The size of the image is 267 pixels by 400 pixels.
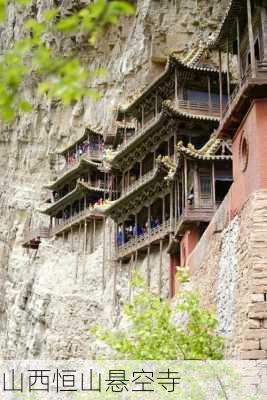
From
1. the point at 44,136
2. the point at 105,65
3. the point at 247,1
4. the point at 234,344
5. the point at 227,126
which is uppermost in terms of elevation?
the point at 105,65

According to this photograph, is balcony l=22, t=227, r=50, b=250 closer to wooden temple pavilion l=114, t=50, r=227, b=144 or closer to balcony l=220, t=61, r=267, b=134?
wooden temple pavilion l=114, t=50, r=227, b=144

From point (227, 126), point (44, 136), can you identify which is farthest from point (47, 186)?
point (227, 126)

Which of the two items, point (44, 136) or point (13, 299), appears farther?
point (44, 136)

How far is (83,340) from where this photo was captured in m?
30.9

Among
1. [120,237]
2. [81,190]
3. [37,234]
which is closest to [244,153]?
[120,237]

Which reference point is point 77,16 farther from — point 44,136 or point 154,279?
point 44,136

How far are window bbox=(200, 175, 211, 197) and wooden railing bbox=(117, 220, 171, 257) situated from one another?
3.08m

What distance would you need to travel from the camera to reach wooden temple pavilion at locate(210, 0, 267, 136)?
481 inches

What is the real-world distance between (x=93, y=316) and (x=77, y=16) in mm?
29105

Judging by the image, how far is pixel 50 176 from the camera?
163 ft

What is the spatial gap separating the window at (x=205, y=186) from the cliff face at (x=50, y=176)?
8.52 metres

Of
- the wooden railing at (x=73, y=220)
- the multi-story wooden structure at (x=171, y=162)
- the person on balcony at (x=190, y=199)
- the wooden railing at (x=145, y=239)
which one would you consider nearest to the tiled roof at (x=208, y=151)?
the multi-story wooden structure at (x=171, y=162)

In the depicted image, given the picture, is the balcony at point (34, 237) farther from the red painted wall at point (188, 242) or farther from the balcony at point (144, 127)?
the red painted wall at point (188, 242)

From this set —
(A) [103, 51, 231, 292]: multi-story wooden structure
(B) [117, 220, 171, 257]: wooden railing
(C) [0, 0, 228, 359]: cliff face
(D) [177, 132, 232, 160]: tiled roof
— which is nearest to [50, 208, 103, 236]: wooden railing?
(C) [0, 0, 228, 359]: cliff face
